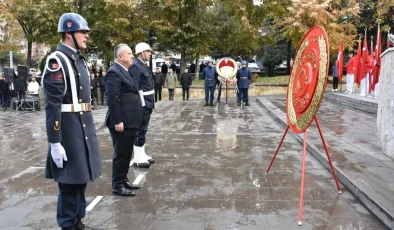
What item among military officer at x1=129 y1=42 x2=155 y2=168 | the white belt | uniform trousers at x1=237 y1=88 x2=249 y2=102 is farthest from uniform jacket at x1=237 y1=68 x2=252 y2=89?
the white belt

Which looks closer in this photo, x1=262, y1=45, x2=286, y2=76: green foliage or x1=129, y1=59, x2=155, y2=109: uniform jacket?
x1=129, y1=59, x2=155, y2=109: uniform jacket

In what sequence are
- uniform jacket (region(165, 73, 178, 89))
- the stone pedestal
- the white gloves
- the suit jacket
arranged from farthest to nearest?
uniform jacket (region(165, 73, 178, 89))
the stone pedestal
the suit jacket
the white gloves

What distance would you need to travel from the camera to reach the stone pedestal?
7.03 meters

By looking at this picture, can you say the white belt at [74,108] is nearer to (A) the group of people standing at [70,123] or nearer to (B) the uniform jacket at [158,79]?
(A) the group of people standing at [70,123]

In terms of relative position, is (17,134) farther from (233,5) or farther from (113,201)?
(233,5)

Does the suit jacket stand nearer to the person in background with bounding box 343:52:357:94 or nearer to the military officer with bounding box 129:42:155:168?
the military officer with bounding box 129:42:155:168

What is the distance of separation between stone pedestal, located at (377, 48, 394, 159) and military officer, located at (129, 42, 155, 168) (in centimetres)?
399

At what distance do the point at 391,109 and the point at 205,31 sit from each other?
19303mm

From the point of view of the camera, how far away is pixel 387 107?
286 inches

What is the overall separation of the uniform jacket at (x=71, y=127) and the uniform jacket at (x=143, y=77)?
8.13ft

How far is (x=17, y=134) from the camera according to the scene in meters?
10.9


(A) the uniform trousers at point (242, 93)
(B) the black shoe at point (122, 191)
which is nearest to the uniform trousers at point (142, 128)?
(B) the black shoe at point (122, 191)

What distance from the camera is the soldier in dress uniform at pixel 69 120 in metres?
3.64

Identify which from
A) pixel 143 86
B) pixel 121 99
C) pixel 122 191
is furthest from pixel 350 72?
pixel 122 191
